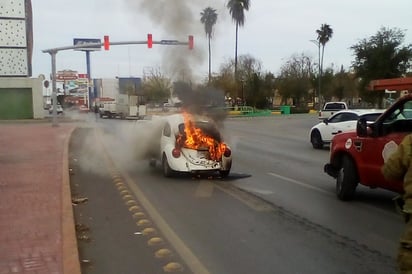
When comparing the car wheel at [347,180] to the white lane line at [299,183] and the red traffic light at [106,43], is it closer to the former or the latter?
the white lane line at [299,183]

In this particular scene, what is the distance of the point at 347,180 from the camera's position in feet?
28.0

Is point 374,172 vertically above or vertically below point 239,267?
above

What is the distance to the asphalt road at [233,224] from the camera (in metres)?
5.53

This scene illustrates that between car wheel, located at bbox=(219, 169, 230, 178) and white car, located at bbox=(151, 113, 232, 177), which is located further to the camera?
car wheel, located at bbox=(219, 169, 230, 178)

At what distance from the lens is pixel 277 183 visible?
10.7 metres

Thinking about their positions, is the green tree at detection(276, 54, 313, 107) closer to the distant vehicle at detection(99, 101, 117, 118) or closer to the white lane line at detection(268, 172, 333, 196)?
the distant vehicle at detection(99, 101, 117, 118)

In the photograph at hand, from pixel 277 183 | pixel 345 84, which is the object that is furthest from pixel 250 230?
pixel 345 84

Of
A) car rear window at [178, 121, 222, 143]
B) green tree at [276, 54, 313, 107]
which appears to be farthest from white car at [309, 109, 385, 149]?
green tree at [276, 54, 313, 107]

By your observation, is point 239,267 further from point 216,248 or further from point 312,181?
point 312,181

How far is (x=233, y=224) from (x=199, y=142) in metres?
4.42

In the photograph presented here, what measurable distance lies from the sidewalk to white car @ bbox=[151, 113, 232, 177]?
2252mm

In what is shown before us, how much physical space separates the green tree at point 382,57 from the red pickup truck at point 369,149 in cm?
2846

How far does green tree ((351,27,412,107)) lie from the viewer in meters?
36.2

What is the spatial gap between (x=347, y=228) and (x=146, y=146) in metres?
7.46
